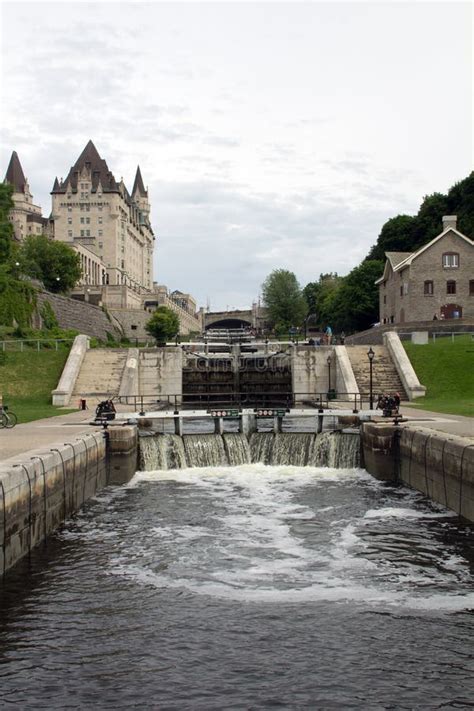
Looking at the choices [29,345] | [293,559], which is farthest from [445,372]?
[293,559]

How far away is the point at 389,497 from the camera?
2081cm

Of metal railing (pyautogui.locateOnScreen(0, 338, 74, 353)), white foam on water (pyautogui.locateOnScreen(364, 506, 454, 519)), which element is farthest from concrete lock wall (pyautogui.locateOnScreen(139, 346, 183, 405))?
white foam on water (pyautogui.locateOnScreen(364, 506, 454, 519))

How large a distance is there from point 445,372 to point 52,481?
103 ft

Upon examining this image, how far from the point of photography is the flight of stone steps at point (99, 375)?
4206 cm

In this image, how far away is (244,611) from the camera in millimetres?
11422

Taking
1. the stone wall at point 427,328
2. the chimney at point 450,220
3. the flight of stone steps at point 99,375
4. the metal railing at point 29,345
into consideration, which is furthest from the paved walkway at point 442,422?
the chimney at point 450,220

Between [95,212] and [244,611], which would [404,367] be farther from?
[95,212]

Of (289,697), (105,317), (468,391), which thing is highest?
(105,317)

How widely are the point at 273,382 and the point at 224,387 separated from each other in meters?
3.63

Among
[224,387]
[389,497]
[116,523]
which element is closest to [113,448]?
[116,523]

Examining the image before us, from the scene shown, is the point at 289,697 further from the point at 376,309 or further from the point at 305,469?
the point at 376,309

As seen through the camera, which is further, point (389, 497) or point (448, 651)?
point (389, 497)

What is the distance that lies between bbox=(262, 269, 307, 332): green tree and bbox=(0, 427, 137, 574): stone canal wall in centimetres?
10657

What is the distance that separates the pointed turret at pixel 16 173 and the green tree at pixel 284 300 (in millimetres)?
91329
